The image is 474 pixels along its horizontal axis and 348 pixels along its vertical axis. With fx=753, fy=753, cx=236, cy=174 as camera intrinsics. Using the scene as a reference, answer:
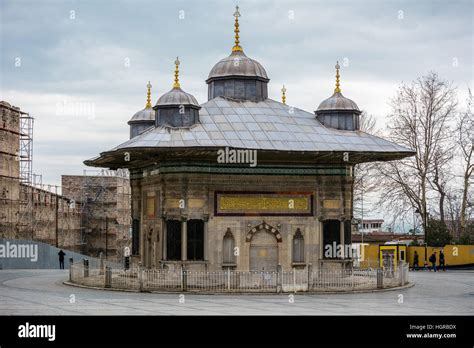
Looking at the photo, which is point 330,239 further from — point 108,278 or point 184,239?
point 108,278

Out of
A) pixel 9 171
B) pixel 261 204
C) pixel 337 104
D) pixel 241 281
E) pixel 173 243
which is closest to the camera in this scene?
pixel 241 281

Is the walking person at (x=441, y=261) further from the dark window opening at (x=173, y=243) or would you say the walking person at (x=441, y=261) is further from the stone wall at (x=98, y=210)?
the stone wall at (x=98, y=210)

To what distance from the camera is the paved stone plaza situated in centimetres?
2078

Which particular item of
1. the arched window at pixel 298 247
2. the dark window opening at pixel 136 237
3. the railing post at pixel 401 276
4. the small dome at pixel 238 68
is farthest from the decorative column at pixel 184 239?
the railing post at pixel 401 276

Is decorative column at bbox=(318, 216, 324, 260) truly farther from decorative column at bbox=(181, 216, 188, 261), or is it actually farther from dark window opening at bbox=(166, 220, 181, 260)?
dark window opening at bbox=(166, 220, 181, 260)

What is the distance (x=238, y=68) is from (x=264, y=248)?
28.5ft

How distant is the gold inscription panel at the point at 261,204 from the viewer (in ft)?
97.6

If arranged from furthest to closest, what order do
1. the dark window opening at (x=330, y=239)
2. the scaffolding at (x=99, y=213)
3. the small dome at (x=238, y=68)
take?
1. the scaffolding at (x=99, y=213)
2. the small dome at (x=238, y=68)
3. the dark window opening at (x=330, y=239)

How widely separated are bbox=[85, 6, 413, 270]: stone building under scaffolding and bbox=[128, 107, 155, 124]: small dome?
4.89 meters

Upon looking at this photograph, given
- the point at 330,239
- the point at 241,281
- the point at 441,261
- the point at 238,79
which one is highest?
the point at 238,79

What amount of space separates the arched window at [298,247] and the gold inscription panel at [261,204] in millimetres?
875

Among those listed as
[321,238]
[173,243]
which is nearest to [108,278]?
[173,243]

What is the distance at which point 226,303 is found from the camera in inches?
914
